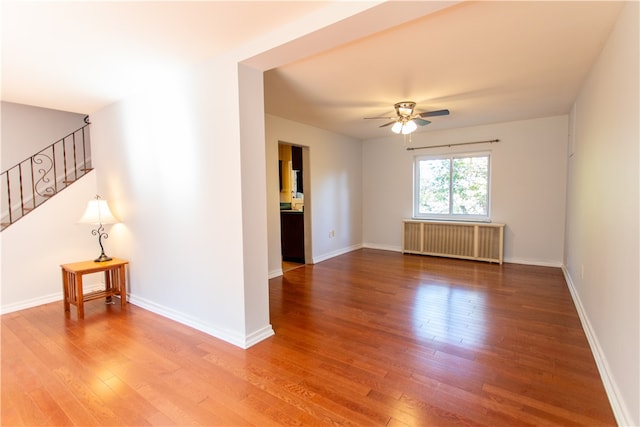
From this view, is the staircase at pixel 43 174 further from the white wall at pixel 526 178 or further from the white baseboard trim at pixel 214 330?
the white wall at pixel 526 178

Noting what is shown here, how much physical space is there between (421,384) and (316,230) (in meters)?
3.58

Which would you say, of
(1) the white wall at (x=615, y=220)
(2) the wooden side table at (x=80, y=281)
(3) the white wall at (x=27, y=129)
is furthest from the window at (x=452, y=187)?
(3) the white wall at (x=27, y=129)

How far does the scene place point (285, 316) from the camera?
313 cm

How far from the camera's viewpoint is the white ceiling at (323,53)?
1.93m

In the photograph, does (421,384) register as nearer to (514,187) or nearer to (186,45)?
(186,45)

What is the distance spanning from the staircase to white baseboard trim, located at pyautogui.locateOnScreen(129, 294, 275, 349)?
2.03 m

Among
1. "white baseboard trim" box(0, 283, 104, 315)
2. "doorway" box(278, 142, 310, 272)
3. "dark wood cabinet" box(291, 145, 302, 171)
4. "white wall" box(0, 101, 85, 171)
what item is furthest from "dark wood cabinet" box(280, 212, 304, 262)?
"white wall" box(0, 101, 85, 171)

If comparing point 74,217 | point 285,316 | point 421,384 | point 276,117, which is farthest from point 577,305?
point 74,217

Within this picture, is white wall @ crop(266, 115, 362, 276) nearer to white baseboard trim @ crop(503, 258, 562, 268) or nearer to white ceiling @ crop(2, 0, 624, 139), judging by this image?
white ceiling @ crop(2, 0, 624, 139)

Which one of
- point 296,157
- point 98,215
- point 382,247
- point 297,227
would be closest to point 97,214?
point 98,215

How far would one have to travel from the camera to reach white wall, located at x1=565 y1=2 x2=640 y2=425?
1.60 metres

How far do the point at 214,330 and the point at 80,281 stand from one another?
1.59 meters

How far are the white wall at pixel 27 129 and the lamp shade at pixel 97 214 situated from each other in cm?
160

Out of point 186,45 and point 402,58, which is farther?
point 402,58
